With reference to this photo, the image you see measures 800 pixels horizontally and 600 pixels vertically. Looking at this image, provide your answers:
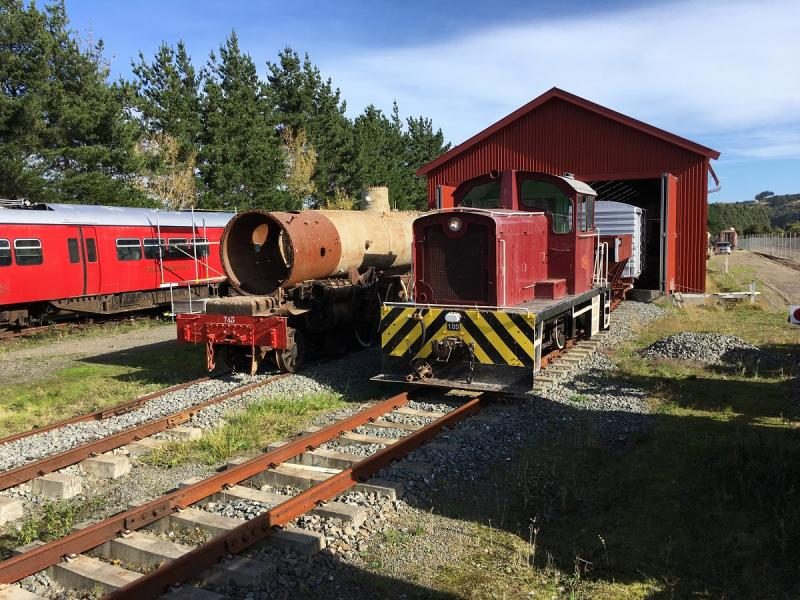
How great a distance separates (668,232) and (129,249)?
16164 millimetres

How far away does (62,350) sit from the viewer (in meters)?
15.3

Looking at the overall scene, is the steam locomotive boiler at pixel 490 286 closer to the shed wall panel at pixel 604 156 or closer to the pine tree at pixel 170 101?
the shed wall panel at pixel 604 156

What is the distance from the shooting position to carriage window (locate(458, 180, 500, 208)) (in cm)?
1083

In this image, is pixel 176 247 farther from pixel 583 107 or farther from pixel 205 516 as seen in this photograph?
pixel 205 516

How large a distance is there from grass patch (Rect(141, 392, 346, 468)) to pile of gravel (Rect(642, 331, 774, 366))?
6111 mm

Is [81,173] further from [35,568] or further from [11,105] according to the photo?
[35,568]

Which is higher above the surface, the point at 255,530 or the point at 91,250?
the point at 91,250

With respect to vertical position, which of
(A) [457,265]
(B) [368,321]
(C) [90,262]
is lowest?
(B) [368,321]

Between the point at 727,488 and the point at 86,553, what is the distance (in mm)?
5279

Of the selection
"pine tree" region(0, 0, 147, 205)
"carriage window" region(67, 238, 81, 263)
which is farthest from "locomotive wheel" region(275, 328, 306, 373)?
"pine tree" region(0, 0, 147, 205)

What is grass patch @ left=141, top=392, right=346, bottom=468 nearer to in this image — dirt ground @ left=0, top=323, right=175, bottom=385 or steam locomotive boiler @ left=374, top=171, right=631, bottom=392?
steam locomotive boiler @ left=374, top=171, right=631, bottom=392

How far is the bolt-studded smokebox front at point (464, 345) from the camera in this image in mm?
8758

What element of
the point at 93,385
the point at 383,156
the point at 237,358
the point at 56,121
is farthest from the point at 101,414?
→ the point at 383,156

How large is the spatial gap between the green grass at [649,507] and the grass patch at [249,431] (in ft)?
8.47
